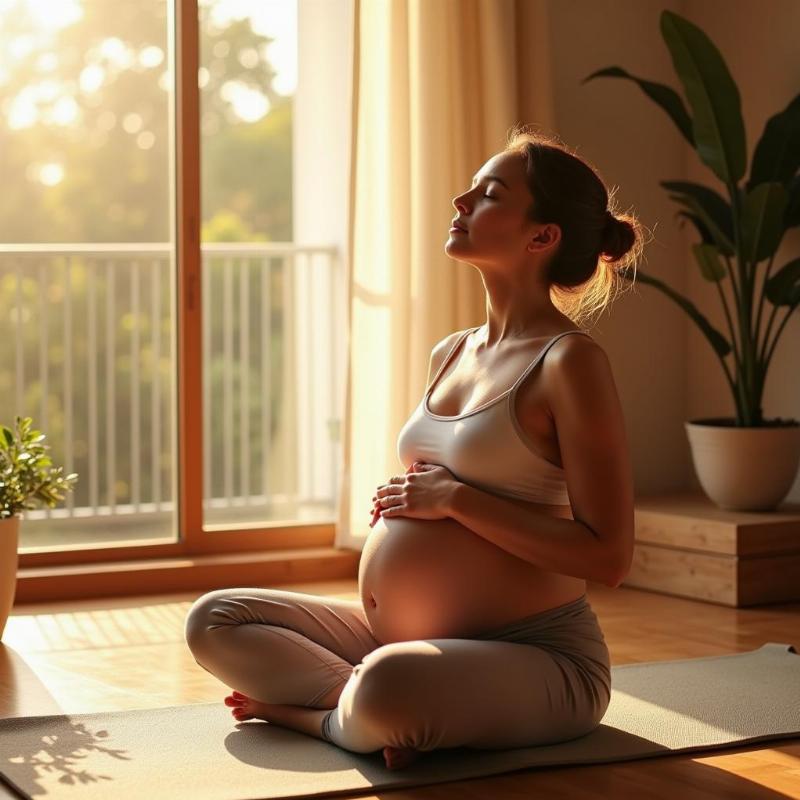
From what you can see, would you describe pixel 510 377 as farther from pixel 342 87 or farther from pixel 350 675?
pixel 342 87

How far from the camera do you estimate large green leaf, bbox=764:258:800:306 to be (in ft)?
14.1

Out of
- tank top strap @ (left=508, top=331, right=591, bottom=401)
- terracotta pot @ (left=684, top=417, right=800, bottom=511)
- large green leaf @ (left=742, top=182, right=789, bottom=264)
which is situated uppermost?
large green leaf @ (left=742, top=182, right=789, bottom=264)

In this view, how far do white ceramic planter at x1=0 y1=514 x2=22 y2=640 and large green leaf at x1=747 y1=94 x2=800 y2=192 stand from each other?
7.76ft

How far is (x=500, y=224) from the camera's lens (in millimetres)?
2451

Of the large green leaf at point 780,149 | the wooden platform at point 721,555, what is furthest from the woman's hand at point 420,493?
the large green leaf at point 780,149

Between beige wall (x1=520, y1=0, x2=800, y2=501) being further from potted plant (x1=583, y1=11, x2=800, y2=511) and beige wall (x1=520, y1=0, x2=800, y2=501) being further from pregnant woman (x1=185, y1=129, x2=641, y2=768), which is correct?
pregnant woman (x1=185, y1=129, x2=641, y2=768)

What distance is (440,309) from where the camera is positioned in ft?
14.6

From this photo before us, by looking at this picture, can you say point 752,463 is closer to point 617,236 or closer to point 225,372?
point 617,236

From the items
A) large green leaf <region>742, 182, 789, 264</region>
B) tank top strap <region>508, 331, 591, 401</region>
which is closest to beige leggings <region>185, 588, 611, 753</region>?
tank top strap <region>508, 331, 591, 401</region>

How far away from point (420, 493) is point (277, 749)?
0.50 m

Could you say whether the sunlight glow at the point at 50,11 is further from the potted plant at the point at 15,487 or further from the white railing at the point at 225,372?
the potted plant at the point at 15,487

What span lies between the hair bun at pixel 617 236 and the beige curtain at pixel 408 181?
1937mm

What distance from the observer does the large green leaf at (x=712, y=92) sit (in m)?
4.20

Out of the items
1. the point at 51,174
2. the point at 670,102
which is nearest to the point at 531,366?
the point at 670,102
